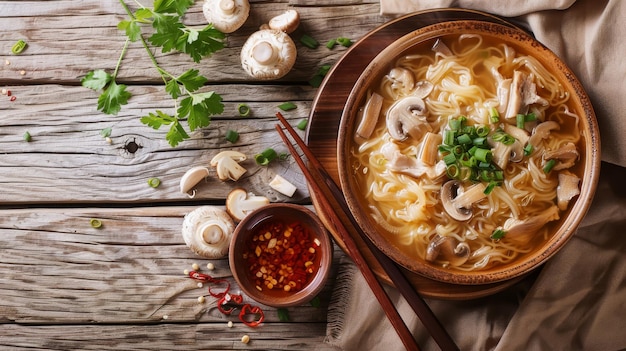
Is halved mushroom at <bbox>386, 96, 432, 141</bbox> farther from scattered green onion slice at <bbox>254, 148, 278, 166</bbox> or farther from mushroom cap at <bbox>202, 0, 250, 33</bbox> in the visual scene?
mushroom cap at <bbox>202, 0, 250, 33</bbox>

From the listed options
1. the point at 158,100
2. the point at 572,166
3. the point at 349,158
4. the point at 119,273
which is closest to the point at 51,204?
the point at 119,273

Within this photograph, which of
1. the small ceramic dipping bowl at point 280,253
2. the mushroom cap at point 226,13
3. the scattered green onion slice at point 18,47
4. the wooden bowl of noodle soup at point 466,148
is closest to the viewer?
the wooden bowl of noodle soup at point 466,148

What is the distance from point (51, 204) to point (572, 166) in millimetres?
2920

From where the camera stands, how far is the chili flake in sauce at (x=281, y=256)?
3.49 metres

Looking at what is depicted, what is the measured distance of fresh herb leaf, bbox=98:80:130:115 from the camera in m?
3.67

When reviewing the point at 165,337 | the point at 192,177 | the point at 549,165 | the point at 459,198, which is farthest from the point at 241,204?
the point at 549,165

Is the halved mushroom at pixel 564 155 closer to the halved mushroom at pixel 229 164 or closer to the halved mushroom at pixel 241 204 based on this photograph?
the halved mushroom at pixel 241 204

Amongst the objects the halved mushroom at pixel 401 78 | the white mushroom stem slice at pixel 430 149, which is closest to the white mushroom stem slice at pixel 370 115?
the halved mushroom at pixel 401 78

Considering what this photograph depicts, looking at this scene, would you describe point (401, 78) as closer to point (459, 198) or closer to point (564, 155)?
point (459, 198)

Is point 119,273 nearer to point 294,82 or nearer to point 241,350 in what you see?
point 241,350

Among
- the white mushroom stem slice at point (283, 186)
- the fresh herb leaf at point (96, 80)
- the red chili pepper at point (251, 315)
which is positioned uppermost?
the fresh herb leaf at point (96, 80)

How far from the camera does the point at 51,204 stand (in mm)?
3846

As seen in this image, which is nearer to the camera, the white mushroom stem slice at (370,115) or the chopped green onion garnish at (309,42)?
the white mushroom stem slice at (370,115)

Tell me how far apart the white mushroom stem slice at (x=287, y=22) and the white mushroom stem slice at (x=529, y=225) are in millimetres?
1618
